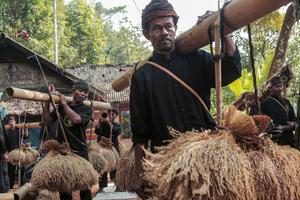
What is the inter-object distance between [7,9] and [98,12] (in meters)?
35.1

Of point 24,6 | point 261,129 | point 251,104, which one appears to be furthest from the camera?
point 24,6

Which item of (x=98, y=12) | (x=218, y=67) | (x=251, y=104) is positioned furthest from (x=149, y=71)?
(x=98, y=12)

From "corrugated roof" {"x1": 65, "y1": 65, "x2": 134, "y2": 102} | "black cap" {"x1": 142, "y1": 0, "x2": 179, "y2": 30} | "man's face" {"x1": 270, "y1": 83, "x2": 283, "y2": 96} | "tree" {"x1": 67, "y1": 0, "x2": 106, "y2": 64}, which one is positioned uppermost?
"tree" {"x1": 67, "y1": 0, "x2": 106, "y2": 64}

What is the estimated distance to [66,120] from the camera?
6.54 metres

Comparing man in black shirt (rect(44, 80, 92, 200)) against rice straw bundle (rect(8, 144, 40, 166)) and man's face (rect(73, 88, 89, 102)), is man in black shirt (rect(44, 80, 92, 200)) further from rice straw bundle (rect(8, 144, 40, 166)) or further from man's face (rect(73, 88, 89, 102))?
rice straw bundle (rect(8, 144, 40, 166))

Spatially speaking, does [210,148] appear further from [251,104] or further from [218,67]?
[251,104]

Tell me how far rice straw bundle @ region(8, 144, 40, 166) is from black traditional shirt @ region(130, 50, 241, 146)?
873cm

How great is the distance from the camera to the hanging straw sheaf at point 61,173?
6.20 metres

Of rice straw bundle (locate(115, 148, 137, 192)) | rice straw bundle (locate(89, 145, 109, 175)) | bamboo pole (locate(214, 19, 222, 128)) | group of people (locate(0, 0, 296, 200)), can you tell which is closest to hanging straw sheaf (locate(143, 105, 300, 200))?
bamboo pole (locate(214, 19, 222, 128))

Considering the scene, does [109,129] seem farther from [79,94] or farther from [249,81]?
[79,94]

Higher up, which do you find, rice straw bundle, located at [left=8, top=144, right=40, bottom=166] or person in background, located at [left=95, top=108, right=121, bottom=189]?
person in background, located at [left=95, top=108, right=121, bottom=189]

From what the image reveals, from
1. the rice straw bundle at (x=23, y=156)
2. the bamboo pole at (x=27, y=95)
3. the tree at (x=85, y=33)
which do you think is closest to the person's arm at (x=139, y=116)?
the bamboo pole at (x=27, y=95)

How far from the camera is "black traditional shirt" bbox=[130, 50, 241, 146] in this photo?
2.91m

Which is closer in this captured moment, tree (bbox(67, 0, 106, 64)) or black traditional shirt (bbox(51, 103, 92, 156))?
black traditional shirt (bbox(51, 103, 92, 156))
